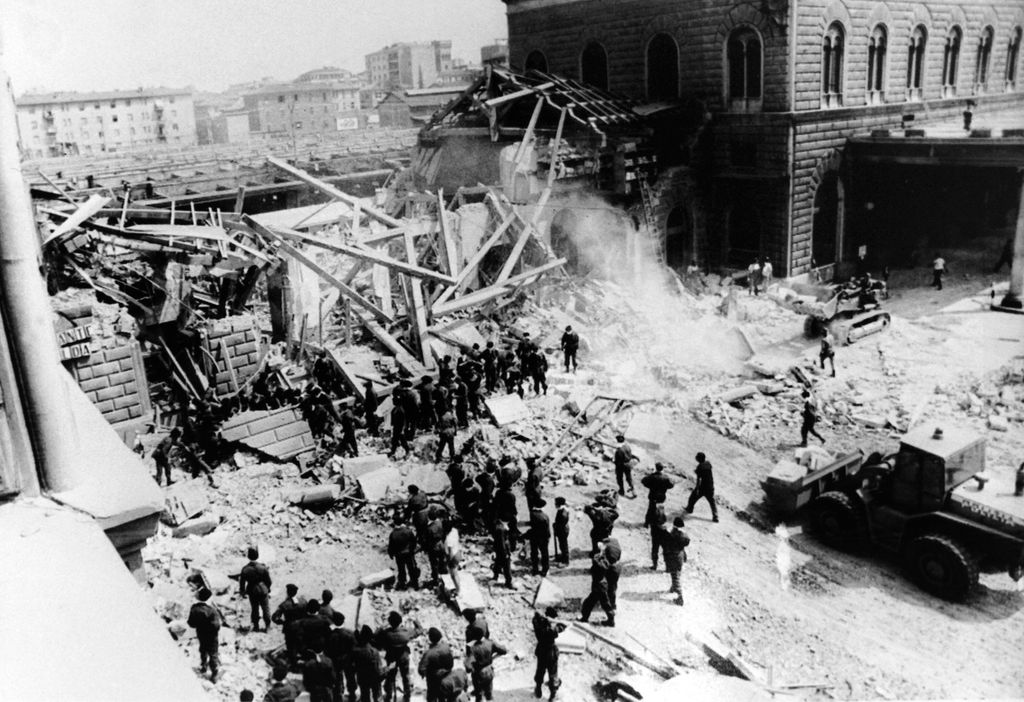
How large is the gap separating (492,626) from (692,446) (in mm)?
6286

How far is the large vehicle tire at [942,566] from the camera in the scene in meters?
9.56

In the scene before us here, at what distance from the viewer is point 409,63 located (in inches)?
724

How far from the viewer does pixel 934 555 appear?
9.81m

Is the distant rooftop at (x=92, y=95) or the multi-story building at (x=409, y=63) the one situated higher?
the multi-story building at (x=409, y=63)

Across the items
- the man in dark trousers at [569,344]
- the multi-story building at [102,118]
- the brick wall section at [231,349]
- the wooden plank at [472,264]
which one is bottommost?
the man in dark trousers at [569,344]

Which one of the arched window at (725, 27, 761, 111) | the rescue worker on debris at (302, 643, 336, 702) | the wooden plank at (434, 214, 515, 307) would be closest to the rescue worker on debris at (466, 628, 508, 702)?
the rescue worker on debris at (302, 643, 336, 702)

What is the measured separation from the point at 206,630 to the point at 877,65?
25.9 metres

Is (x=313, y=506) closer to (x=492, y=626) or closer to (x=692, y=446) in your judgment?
(x=492, y=626)

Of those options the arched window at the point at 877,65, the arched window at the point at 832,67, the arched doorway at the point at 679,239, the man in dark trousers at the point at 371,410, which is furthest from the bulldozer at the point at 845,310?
the man in dark trousers at the point at 371,410

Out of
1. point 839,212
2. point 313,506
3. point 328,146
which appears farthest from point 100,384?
point 328,146

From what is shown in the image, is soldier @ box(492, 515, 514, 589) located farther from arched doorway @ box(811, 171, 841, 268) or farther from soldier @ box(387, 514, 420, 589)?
arched doorway @ box(811, 171, 841, 268)

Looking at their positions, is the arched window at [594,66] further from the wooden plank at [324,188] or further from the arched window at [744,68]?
the wooden plank at [324,188]

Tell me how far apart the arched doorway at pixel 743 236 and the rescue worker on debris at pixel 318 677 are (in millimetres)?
21006

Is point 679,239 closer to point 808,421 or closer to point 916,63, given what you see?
Result: point 916,63
